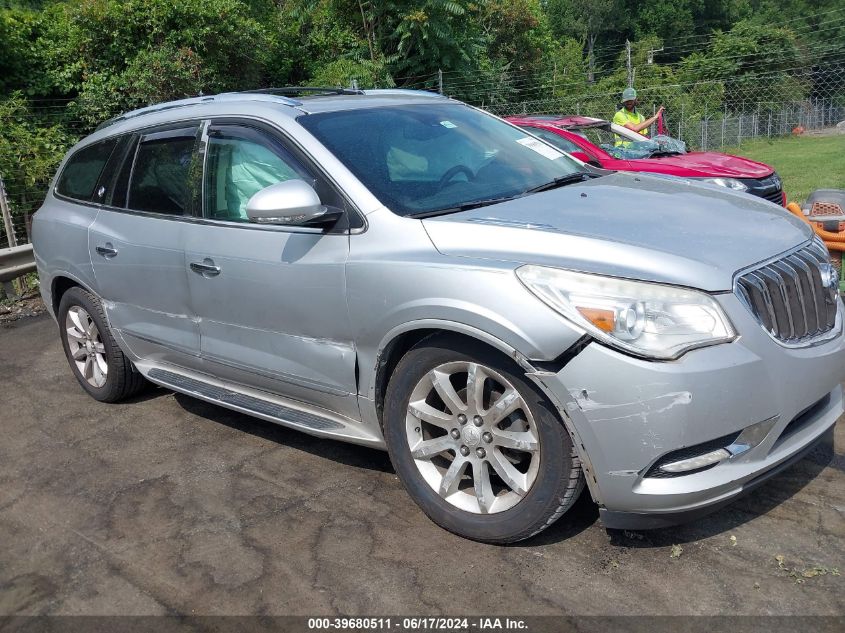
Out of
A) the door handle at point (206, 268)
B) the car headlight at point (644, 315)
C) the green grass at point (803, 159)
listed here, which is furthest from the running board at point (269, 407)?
the green grass at point (803, 159)

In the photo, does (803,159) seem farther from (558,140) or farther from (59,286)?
(59,286)

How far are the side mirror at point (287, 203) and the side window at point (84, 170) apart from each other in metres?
2.01

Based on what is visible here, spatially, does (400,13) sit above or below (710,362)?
above

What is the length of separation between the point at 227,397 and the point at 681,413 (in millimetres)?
2422

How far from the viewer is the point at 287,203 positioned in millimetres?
3434

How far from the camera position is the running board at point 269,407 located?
3.78 metres

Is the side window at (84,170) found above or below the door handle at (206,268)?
above

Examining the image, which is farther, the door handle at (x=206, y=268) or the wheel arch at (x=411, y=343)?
the door handle at (x=206, y=268)

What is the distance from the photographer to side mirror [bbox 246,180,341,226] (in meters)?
3.43

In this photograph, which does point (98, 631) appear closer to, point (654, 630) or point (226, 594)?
point (226, 594)

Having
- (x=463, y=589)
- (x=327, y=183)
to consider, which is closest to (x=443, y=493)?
(x=463, y=589)

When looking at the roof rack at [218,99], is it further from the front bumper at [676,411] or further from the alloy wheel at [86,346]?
the front bumper at [676,411]

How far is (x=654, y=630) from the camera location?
2775mm

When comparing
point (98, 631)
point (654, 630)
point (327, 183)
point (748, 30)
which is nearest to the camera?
point (654, 630)
